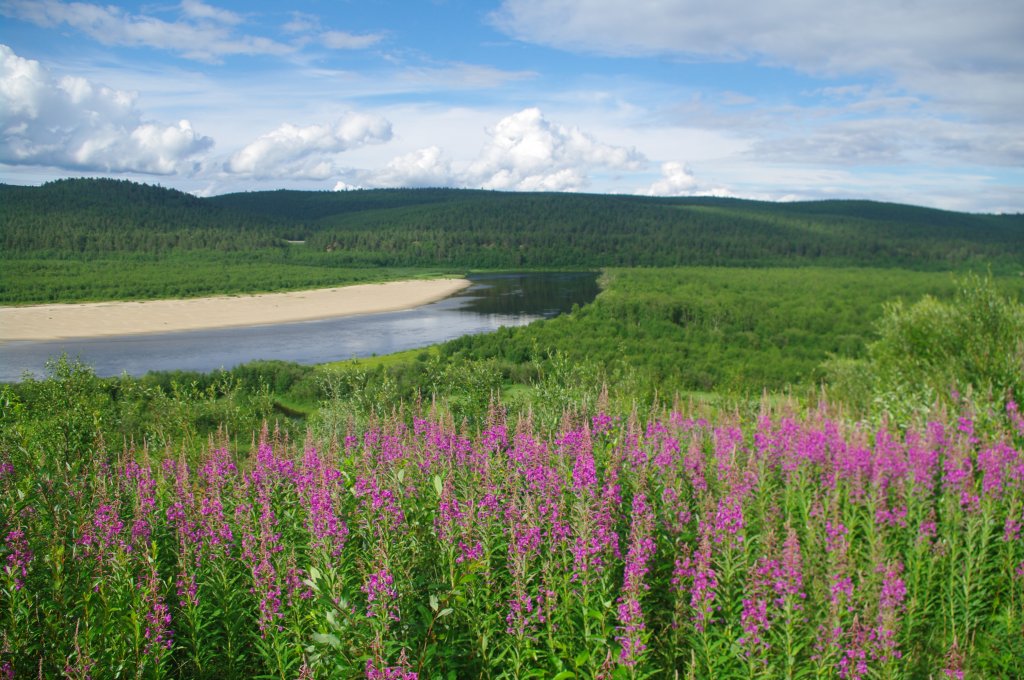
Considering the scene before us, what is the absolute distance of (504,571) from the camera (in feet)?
16.0

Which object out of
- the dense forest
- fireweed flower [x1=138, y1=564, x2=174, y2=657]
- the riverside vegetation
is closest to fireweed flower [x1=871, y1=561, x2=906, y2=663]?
the riverside vegetation

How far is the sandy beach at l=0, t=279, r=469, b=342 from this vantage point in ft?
183

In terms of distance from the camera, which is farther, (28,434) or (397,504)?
(28,434)

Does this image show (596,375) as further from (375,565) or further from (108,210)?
(108,210)

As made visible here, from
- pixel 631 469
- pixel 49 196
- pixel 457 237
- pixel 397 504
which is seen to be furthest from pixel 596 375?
pixel 49 196

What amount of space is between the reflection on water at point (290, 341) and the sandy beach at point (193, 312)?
3485mm

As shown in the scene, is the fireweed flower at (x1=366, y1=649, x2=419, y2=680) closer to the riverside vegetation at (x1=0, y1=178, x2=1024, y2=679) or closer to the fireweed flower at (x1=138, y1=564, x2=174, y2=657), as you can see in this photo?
the riverside vegetation at (x1=0, y1=178, x2=1024, y2=679)

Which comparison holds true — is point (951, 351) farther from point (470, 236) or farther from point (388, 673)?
point (470, 236)

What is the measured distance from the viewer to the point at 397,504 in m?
4.98

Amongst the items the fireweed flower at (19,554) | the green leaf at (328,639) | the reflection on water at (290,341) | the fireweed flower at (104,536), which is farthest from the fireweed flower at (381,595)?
the reflection on water at (290,341)

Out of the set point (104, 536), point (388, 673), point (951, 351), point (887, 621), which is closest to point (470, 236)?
point (951, 351)

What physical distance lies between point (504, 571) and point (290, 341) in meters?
48.9

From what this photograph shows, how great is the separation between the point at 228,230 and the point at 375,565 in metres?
165

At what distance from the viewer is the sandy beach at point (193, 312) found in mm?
55906
